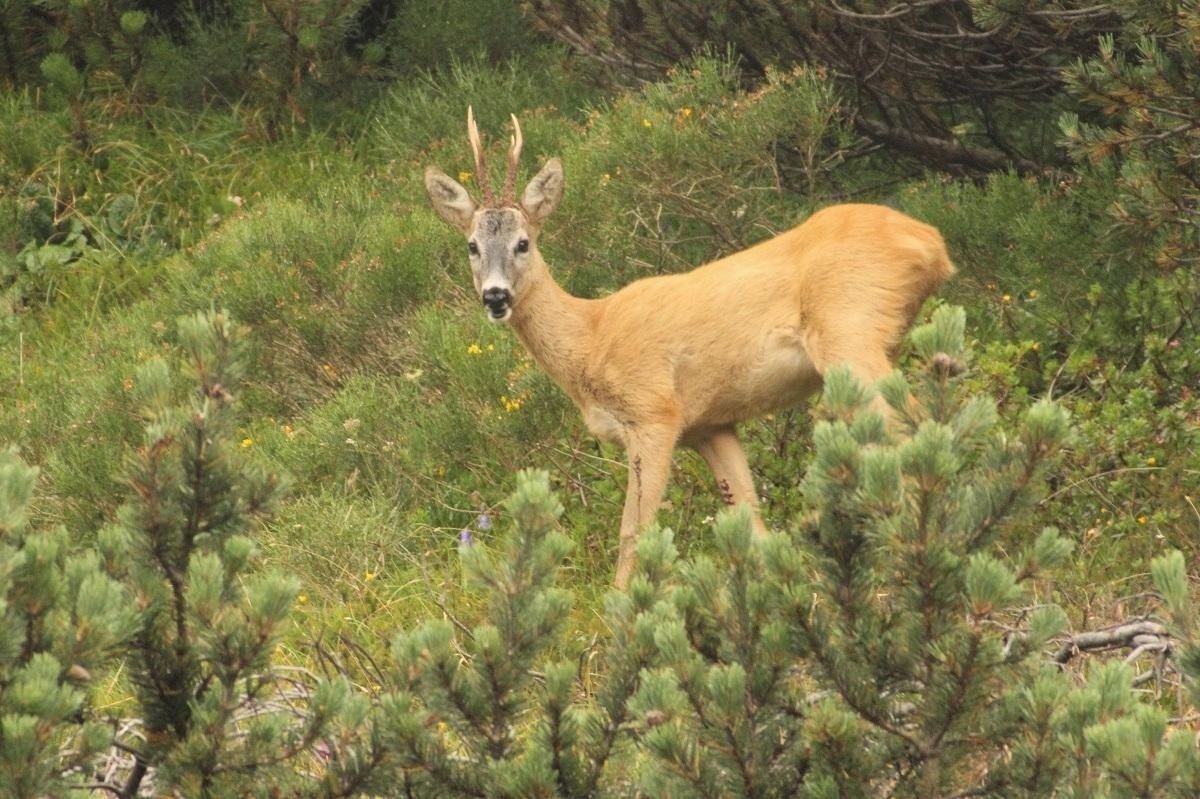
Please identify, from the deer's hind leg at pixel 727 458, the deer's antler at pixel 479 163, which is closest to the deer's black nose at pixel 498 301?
the deer's antler at pixel 479 163

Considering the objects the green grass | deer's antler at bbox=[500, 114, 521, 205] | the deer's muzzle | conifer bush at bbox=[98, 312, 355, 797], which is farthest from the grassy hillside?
conifer bush at bbox=[98, 312, 355, 797]

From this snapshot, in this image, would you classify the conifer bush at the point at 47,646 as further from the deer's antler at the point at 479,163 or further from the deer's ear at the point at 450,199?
the deer's ear at the point at 450,199

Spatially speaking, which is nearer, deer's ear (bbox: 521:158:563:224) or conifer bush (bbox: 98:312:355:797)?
conifer bush (bbox: 98:312:355:797)

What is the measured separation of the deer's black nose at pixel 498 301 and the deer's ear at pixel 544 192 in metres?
0.55

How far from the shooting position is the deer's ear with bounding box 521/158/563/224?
8.82 meters

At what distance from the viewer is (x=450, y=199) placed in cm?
889

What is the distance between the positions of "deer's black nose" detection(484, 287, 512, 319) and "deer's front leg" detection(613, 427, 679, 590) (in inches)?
26.1

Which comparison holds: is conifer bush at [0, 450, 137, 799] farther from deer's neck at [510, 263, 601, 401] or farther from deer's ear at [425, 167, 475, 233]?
deer's ear at [425, 167, 475, 233]

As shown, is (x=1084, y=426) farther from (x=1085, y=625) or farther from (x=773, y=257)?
(x=1085, y=625)

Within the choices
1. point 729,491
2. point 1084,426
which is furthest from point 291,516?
point 1084,426

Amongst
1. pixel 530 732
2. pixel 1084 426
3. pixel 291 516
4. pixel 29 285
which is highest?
pixel 530 732

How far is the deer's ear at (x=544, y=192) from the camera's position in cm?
882

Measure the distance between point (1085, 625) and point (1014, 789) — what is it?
6.77 feet

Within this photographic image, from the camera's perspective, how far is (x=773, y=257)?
8180mm
